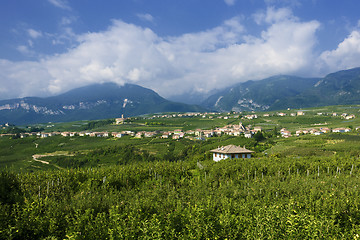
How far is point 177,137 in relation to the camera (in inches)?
4176

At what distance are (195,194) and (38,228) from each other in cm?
727

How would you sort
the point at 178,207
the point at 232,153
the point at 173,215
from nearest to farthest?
the point at 173,215 < the point at 178,207 < the point at 232,153

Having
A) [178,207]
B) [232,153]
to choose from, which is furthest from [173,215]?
[232,153]

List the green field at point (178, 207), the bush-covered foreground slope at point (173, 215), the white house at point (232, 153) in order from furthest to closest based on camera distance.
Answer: the white house at point (232, 153), the green field at point (178, 207), the bush-covered foreground slope at point (173, 215)

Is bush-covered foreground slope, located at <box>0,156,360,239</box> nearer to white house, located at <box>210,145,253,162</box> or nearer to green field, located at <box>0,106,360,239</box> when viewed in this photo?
green field, located at <box>0,106,360,239</box>

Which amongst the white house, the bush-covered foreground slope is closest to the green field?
the bush-covered foreground slope

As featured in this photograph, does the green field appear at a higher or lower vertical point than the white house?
higher

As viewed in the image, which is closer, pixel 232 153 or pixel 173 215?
pixel 173 215

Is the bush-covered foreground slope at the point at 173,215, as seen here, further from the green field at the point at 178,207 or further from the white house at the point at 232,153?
the white house at the point at 232,153

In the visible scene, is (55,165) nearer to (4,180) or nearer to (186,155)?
(186,155)

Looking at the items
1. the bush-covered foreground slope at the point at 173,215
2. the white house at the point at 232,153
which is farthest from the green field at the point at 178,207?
the white house at the point at 232,153

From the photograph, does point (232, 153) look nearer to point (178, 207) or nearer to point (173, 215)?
point (178, 207)

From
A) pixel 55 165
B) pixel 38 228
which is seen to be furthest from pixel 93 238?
pixel 55 165

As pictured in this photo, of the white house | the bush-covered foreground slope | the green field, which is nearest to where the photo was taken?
the bush-covered foreground slope
